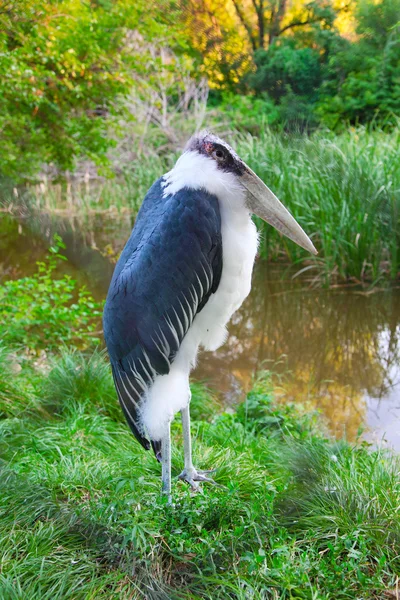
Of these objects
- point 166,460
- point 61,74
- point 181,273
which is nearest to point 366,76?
point 61,74

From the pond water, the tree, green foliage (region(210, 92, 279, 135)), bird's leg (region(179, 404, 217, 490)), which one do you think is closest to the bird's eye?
bird's leg (region(179, 404, 217, 490))

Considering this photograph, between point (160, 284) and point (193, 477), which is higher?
point (160, 284)

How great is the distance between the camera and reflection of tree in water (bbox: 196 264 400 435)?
3.84m

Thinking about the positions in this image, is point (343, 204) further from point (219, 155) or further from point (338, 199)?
point (219, 155)

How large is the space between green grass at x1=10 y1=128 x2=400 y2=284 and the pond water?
25cm

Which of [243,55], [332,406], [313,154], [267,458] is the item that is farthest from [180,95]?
[267,458]

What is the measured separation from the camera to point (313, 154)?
20.2ft

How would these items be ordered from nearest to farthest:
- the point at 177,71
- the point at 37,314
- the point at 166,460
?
the point at 166,460 < the point at 37,314 < the point at 177,71

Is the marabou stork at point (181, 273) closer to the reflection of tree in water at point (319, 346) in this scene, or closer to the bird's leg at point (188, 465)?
the bird's leg at point (188, 465)

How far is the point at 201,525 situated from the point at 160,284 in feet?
2.75

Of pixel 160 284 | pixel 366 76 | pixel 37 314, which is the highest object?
pixel 366 76

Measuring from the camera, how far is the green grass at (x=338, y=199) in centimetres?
512

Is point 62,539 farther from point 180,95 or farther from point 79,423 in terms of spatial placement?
point 180,95

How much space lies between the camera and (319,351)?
4.42 meters
